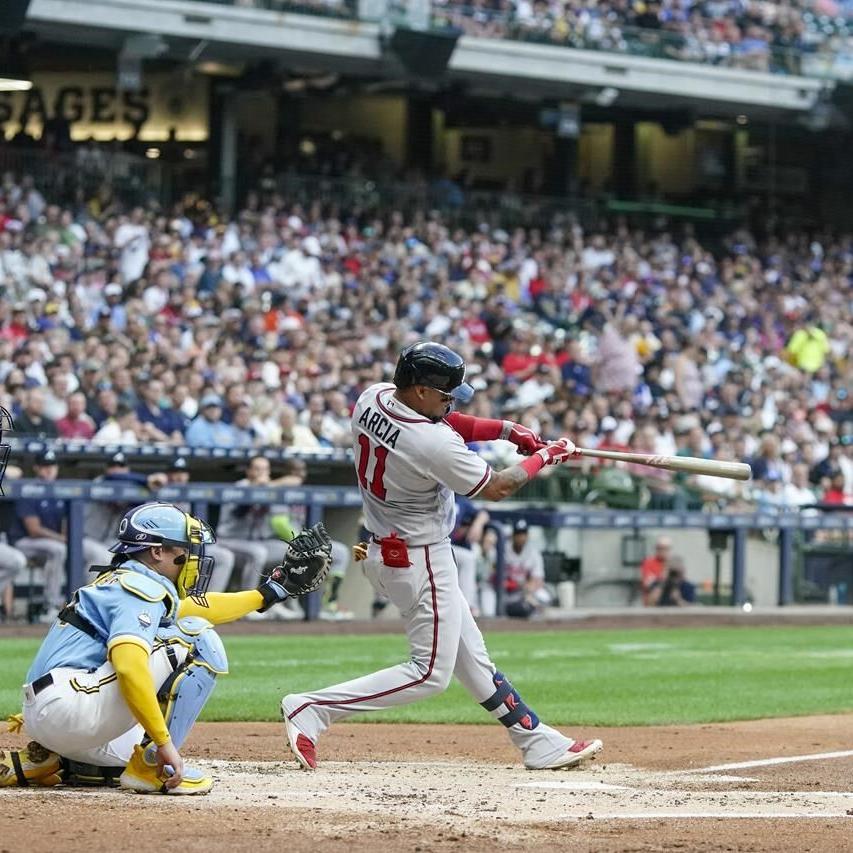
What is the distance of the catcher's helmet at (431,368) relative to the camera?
6.65 m

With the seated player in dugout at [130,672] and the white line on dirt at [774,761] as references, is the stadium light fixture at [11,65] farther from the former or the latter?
the seated player in dugout at [130,672]

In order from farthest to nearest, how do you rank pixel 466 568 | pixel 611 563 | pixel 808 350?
pixel 808 350, pixel 611 563, pixel 466 568

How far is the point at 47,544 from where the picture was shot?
14.0 m

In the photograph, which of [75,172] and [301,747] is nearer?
[301,747]

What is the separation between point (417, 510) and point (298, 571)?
23.7 inches

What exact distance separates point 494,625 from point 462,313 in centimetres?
686

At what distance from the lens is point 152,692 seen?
559 cm

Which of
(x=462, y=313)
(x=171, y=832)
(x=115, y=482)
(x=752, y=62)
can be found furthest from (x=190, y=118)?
(x=171, y=832)

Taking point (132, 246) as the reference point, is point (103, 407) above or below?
below

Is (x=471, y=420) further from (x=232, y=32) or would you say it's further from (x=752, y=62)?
(x=752, y=62)

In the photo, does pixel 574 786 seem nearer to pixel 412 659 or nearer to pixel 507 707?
pixel 507 707

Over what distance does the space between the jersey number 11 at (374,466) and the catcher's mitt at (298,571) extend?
1.30 feet

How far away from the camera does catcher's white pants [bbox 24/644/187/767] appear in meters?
5.71

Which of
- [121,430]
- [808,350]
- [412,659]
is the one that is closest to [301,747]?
[412,659]
